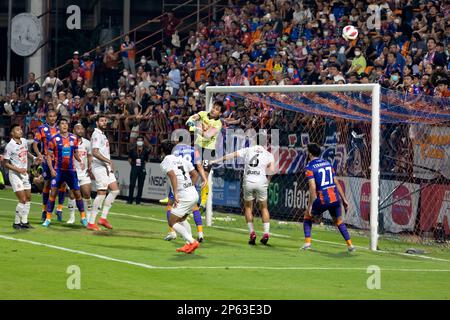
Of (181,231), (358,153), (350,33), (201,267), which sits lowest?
(201,267)

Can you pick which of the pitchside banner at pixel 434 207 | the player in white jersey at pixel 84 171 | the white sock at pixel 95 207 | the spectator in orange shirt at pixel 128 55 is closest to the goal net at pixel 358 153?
the pitchside banner at pixel 434 207

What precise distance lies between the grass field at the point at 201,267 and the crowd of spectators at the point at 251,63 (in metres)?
6.45

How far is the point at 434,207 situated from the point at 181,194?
7.57m

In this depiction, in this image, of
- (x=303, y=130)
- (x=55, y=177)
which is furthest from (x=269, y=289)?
(x=303, y=130)

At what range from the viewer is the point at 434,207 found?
24.2 metres

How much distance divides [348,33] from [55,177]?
10.8 metres

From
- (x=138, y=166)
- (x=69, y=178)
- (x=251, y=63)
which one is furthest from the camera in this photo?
(x=251, y=63)

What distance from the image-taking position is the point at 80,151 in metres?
25.2

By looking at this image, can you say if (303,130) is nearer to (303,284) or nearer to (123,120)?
(123,120)

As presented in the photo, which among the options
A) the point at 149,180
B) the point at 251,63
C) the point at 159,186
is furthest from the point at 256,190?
the point at 251,63

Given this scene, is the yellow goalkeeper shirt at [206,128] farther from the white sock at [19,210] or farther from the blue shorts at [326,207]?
the white sock at [19,210]

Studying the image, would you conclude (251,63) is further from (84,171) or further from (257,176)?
(257,176)

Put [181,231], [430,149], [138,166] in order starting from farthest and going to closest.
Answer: [138,166] < [430,149] < [181,231]
